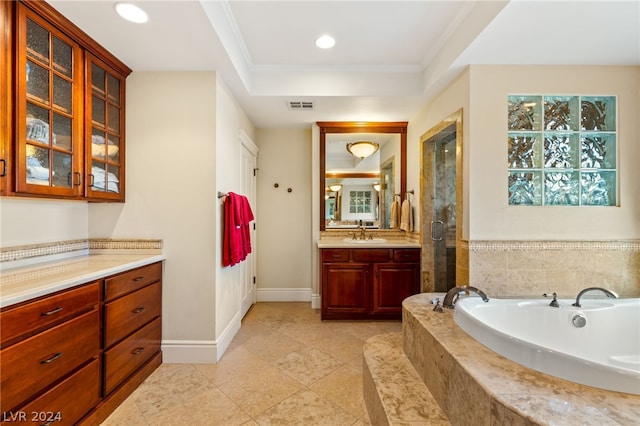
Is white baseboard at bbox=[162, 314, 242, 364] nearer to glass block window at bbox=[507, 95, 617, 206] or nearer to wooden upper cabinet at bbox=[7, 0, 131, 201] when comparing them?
wooden upper cabinet at bbox=[7, 0, 131, 201]

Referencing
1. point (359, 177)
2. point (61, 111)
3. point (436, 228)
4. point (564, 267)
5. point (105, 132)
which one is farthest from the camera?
point (359, 177)

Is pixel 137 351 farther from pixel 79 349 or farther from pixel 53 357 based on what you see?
pixel 53 357

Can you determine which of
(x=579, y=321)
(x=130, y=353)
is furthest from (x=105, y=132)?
(x=579, y=321)

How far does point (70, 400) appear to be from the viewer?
1380 mm

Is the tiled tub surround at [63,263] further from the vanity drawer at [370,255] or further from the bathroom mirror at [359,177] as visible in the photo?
the bathroom mirror at [359,177]

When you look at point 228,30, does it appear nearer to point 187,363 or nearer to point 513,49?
point 513,49

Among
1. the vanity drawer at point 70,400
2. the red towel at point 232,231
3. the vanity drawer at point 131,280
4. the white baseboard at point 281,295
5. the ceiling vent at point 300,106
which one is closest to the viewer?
the vanity drawer at point 70,400

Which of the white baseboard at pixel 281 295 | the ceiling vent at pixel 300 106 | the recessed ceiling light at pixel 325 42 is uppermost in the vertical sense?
the recessed ceiling light at pixel 325 42

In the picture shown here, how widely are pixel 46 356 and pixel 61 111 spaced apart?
1.37 metres

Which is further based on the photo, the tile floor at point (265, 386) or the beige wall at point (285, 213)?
the beige wall at point (285, 213)

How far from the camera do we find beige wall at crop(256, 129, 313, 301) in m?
3.73

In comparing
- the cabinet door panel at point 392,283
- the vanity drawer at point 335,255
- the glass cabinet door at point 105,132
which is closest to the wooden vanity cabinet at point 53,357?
the glass cabinet door at point 105,132

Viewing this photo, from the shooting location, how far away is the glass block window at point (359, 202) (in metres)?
3.61

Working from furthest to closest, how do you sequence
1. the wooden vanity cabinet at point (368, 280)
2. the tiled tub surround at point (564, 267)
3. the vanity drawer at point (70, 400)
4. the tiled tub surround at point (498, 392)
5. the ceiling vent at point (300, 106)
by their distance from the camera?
the wooden vanity cabinet at point (368, 280)
the ceiling vent at point (300, 106)
the tiled tub surround at point (564, 267)
the vanity drawer at point (70, 400)
the tiled tub surround at point (498, 392)
